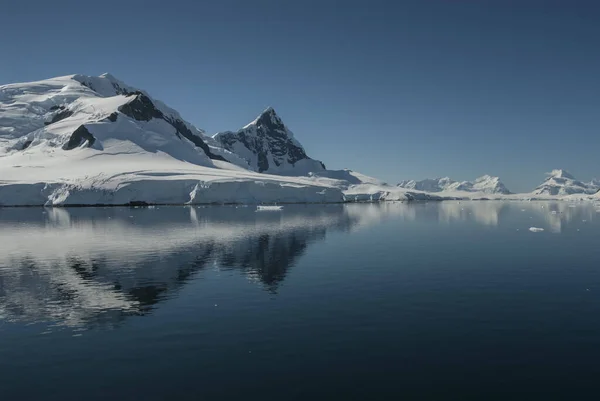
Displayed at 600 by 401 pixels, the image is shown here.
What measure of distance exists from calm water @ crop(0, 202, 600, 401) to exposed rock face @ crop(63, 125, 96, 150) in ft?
552

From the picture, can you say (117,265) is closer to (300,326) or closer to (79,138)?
(300,326)

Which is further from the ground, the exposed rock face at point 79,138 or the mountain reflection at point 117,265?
the exposed rock face at point 79,138

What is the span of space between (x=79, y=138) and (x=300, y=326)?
204531 mm

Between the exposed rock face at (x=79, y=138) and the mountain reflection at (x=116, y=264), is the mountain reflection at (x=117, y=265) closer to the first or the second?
the mountain reflection at (x=116, y=264)

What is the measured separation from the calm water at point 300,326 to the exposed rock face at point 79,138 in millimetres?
168301

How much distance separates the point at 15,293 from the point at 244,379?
21987 mm

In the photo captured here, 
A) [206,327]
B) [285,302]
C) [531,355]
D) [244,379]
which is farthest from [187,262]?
[531,355]

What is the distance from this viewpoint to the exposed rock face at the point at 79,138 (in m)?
196

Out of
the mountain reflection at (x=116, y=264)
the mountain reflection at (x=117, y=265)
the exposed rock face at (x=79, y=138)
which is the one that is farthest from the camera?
the exposed rock face at (x=79, y=138)

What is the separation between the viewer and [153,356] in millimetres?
18688

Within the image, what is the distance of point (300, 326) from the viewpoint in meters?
22.5

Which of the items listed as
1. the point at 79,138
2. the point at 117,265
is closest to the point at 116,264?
the point at 117,265

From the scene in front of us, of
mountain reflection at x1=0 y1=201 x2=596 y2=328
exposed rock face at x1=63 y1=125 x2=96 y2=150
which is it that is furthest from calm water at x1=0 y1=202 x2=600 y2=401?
exposed rock face at x1=63 y1=125 x2=96 y2=150

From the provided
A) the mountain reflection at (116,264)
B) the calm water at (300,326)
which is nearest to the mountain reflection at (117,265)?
the mountain reflection at (116,264)
